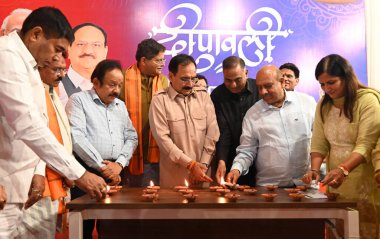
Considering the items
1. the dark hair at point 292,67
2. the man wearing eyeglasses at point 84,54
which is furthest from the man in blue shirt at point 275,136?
the man wearing eyeglasses at point 84,54

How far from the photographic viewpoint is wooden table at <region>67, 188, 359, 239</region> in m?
2.44

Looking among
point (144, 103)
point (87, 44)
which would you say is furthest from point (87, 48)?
point (144, 103)

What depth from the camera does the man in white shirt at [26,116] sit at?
198 centimetres

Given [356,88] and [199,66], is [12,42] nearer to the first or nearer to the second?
[356,88]

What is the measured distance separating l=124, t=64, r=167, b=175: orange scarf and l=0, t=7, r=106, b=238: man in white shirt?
2.10 metres

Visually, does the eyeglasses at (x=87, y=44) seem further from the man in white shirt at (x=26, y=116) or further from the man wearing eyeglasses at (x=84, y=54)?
the man in white shirt at (x=26, y=116)

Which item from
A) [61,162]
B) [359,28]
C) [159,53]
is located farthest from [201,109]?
[359,28]

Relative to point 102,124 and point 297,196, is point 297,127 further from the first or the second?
point 102,124

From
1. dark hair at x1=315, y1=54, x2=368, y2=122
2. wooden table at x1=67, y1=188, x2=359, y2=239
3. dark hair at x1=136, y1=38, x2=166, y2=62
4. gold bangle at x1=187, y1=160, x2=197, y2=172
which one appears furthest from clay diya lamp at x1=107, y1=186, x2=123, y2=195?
dark hair at x1=136, y1=38, x2=166, y2=62

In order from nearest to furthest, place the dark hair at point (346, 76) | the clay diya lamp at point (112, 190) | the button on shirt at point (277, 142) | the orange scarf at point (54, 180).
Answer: the clay diya lamp at point (112, 190) → the orange scarf at point (54, 180) → the dark hair at point (346, 76) → the button on shirt at point (277, 142)

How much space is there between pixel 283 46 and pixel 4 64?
3795 millimetres

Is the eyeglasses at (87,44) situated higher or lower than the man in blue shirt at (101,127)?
higher

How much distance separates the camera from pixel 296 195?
2.52m

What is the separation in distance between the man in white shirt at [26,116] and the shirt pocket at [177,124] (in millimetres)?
1714
